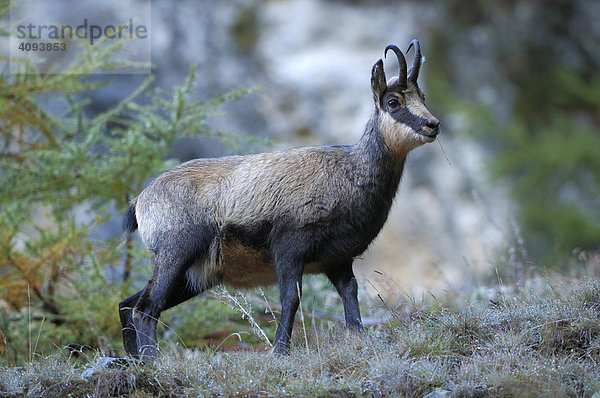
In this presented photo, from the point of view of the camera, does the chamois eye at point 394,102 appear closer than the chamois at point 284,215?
No

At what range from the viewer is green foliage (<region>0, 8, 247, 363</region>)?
349 inches

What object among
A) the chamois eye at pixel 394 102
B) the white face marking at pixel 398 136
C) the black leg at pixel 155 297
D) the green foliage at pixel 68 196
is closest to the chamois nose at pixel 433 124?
the white face marking at pixel 398 136

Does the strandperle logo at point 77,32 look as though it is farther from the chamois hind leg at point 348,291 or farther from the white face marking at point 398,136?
the chamois hind leg at point 348,291

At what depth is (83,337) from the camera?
893cm

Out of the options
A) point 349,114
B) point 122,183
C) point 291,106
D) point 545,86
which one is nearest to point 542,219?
point 545,86

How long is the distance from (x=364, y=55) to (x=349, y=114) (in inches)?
56.6

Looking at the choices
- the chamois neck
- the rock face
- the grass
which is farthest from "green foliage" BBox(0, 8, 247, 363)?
the rock face

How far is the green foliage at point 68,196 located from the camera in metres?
8.88

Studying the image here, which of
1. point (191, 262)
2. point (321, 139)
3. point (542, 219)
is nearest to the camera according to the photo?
point (191, 262)

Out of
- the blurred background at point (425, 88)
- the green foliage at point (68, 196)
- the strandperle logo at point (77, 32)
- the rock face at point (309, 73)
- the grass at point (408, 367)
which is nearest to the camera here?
the grass at point (408, 367)

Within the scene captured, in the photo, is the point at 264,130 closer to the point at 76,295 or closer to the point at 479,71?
the point at 479,71

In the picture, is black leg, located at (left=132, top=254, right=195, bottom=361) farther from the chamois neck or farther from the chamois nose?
the chamois nose

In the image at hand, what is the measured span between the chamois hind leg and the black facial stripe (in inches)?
54.3

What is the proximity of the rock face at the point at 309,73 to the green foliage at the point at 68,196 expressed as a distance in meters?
7.23
